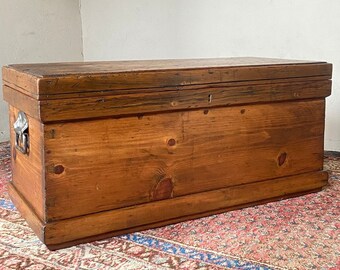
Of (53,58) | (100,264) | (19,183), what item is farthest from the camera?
(53,58)

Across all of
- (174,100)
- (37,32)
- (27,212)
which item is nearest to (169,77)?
(174,100)

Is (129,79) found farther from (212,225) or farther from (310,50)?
(310,50)

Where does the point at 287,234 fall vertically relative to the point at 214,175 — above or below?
below

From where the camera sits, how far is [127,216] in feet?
4.34

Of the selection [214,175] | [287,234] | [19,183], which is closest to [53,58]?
[19,183]

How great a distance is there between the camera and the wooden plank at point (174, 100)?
47.3 inches

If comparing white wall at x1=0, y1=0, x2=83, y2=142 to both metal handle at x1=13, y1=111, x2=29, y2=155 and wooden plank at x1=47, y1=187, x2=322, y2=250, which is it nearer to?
metal handle at x1=13, y1=111, x2=29, y2=155

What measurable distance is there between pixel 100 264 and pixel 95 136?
0.97 feet

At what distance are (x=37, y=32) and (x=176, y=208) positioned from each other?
1892 millimetres

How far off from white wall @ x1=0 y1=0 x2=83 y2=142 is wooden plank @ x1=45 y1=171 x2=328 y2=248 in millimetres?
1672

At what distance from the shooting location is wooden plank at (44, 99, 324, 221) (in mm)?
1234

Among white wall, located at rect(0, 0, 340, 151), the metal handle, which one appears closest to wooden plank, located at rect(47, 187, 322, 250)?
the metal handle

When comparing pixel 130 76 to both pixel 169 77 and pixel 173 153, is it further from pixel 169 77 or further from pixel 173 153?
pixel 173 153

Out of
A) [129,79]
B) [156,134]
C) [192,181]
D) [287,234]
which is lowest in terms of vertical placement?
[287,234]
